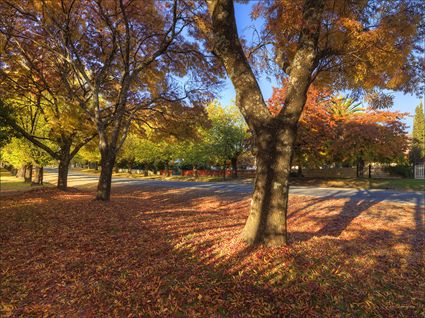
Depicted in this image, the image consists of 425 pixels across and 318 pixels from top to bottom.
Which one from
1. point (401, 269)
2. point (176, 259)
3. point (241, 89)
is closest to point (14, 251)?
point (176, 259)

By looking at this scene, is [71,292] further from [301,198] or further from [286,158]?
[301,198]

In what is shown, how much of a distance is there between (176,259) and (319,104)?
947 inches

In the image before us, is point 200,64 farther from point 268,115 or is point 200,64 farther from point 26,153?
point 26,153

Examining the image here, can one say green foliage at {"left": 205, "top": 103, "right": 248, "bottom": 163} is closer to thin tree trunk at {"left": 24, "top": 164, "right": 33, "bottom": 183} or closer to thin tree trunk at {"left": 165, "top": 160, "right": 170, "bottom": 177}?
thin tree trunk at {"left": 165, "top": 160, "right": 170, "bottom": 177}

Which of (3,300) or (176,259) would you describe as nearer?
(3,300)

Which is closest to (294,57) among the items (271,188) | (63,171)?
(271,188)

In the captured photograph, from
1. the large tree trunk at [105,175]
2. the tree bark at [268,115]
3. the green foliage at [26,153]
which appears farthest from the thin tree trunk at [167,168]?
the tree bark at [268,115]

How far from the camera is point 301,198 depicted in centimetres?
1391

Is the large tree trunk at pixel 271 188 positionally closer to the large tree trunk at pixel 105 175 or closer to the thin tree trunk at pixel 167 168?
the large tree trunk at pixel 105 175

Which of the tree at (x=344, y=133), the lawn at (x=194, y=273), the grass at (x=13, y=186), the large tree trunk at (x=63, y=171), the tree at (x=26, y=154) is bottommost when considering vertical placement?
the grass at (x=13, y=186)

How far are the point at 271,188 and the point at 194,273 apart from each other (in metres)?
1.91

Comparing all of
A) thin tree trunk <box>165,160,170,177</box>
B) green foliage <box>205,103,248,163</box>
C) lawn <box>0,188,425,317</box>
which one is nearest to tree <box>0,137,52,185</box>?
A: lawn <box>0,188,425,317</box>

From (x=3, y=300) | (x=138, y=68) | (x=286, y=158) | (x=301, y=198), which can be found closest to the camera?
(x=3, y=300)

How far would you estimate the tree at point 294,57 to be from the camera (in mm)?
4773
